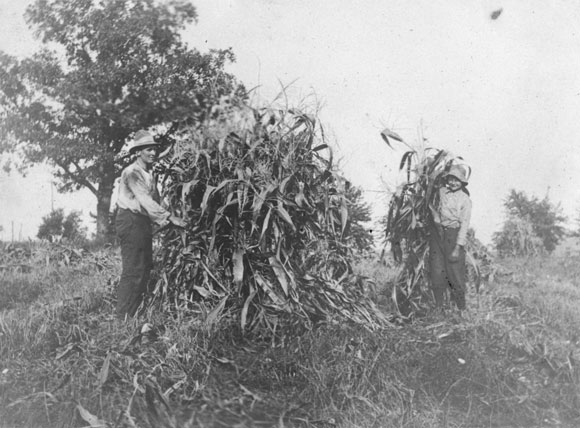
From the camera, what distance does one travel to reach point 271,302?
312 cm

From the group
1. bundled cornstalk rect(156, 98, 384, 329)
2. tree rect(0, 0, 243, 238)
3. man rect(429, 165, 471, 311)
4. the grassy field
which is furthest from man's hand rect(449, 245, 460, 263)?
tree rect(0, 0, 243, 238)

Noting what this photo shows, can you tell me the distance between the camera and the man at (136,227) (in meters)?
3.33

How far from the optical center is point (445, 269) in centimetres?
412

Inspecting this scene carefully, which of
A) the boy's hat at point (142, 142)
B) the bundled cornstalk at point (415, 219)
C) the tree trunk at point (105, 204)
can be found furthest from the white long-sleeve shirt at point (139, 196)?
the tree trunk at point (105, 204)

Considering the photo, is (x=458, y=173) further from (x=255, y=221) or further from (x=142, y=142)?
(x=142, y=142)

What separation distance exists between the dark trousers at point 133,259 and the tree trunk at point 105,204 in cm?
448

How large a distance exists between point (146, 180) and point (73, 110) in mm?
6108

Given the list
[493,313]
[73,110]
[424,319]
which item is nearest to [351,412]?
[424,319]

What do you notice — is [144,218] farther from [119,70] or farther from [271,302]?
[119,70]

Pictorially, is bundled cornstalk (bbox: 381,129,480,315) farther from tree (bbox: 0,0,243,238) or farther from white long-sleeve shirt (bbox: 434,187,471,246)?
tree (bbox: 0,0,243,238)

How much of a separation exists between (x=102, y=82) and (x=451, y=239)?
5.70 m

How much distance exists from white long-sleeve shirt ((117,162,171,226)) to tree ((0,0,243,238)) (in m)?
0.89

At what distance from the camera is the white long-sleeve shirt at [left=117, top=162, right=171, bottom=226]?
3.37 metres

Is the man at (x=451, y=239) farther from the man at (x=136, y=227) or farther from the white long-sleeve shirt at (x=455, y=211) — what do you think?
the man at (x=136, y=227)
